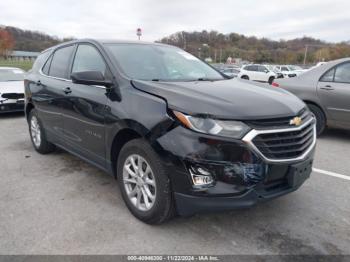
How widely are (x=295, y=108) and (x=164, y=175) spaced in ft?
4.35

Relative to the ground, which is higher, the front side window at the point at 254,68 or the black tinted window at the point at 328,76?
the black tinted window at the point at 328,76

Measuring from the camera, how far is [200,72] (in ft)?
12.4

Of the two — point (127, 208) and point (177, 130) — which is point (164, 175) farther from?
point (127, 208)

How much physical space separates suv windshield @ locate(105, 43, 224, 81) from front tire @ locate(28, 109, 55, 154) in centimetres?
212

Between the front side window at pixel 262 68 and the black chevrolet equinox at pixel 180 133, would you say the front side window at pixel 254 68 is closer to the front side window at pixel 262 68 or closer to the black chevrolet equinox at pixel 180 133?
the front side window at pixel 262 68

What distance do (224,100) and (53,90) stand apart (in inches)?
102

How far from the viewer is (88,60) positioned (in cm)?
364

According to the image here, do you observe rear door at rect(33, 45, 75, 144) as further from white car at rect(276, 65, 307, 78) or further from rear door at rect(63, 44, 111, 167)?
white car at rect(276, 65, 307, 78)

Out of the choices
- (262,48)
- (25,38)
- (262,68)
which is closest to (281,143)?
(262,68)

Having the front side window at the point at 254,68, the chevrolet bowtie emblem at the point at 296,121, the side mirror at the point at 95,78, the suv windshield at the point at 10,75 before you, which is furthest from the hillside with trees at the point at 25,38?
the chevrolet bowtie emblem at the point at 296,121

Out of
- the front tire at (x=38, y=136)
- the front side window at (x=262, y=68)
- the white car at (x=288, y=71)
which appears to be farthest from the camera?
the white car at (x=288, y=71)

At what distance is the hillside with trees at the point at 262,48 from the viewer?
3056 inches

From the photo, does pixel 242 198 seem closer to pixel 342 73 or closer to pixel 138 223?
pixel 138 223

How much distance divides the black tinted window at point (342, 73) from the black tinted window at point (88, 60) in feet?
14.3
